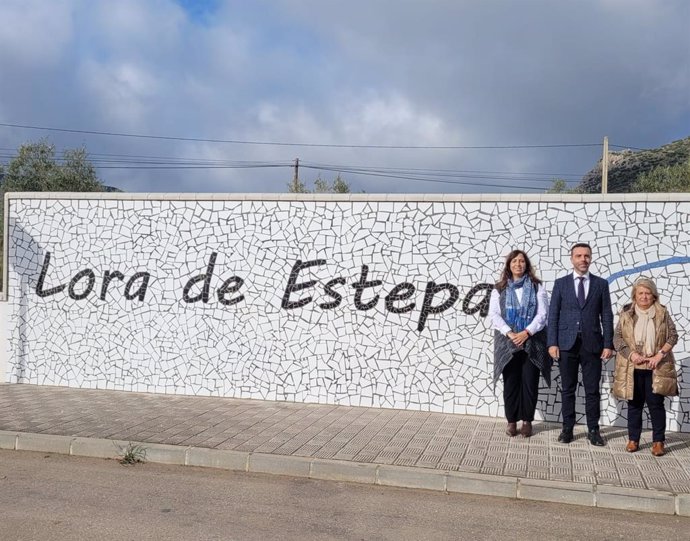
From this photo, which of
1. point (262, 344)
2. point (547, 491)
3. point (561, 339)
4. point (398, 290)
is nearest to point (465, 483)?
point (547, 491)

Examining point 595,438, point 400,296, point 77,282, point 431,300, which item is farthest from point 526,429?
point 77,282

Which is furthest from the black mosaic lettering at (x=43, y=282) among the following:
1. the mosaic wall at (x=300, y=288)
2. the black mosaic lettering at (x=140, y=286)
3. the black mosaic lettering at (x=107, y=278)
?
the black mosaic lettering at (x=140, y=286)

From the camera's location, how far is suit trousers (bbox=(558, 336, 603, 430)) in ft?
25.3

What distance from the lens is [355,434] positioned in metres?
7.96

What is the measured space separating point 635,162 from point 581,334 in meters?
39.3

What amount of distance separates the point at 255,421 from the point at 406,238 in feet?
9.77

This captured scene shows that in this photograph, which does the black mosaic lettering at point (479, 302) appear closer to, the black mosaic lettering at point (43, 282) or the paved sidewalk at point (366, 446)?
the paved sidewalk at point (366, 446)

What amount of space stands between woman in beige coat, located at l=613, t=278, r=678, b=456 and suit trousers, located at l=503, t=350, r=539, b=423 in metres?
0.93

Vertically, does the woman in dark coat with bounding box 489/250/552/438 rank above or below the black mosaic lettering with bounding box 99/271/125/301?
below

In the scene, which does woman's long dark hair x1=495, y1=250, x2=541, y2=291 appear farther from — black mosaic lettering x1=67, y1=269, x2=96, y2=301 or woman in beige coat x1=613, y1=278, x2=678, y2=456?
black mosaic lettering x1=67, y1=269, x2=96, y2=301

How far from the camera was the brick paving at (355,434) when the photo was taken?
22.3 feet

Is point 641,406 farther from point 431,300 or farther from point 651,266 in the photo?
point 431,300

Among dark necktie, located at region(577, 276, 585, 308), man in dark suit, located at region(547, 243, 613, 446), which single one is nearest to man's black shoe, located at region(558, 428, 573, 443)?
man in dark suit, located at region(547, 243, 613, 446)

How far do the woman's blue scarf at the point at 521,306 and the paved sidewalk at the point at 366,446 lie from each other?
1257 millimetres
